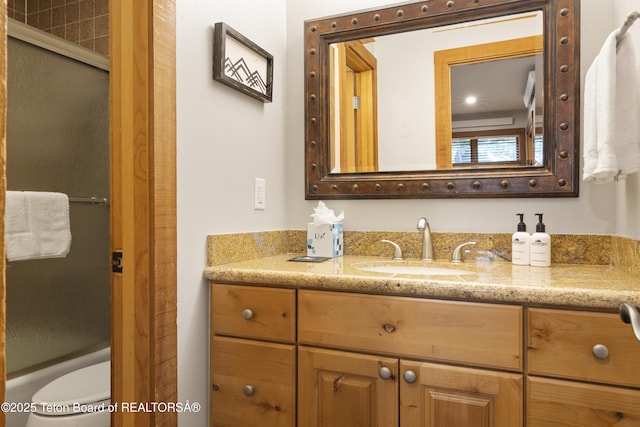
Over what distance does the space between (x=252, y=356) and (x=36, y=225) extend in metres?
1.14

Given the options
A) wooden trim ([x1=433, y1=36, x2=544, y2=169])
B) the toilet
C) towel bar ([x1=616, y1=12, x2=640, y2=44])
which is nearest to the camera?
towel bar ([x1=616, y1=12, x2=640, y2=44])

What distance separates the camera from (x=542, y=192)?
4.47 feet

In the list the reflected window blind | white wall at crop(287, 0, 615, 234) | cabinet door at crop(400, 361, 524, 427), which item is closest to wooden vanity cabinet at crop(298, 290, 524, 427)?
cabinet door at crop(400, 361, 524, 427)

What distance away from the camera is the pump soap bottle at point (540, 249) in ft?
4.13

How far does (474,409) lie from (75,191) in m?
1.92

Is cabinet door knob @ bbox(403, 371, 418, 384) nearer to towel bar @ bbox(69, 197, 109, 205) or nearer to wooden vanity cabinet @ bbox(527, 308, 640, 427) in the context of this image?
wooden vanity cabinet @ bbox(527, 308, 640, 427)

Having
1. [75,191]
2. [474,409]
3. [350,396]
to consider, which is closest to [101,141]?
[75,191]

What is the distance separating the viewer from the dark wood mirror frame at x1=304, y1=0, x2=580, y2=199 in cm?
133

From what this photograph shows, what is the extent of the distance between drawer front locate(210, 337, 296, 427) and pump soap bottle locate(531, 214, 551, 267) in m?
0.84

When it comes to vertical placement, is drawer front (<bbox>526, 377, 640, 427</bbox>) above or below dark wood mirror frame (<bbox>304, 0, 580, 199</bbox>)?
below

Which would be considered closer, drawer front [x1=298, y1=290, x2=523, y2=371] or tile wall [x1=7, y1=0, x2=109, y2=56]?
drawer front [x1=298, y1=290, x2=523, y2=371]

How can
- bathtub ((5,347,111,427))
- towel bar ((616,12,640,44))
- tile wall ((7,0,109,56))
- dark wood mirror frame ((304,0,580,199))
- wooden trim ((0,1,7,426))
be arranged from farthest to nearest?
tile wall ((7,0,109,56)) < bathtub ((5,347,111,427)) < dark wood mirror frame ((304,0,580,199)) < towel bar ((616,12,640,44)) < wooden trim ((0,1,7,426))

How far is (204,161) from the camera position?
123 centimetres

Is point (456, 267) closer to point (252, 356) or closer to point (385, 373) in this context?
point (385, 373)
